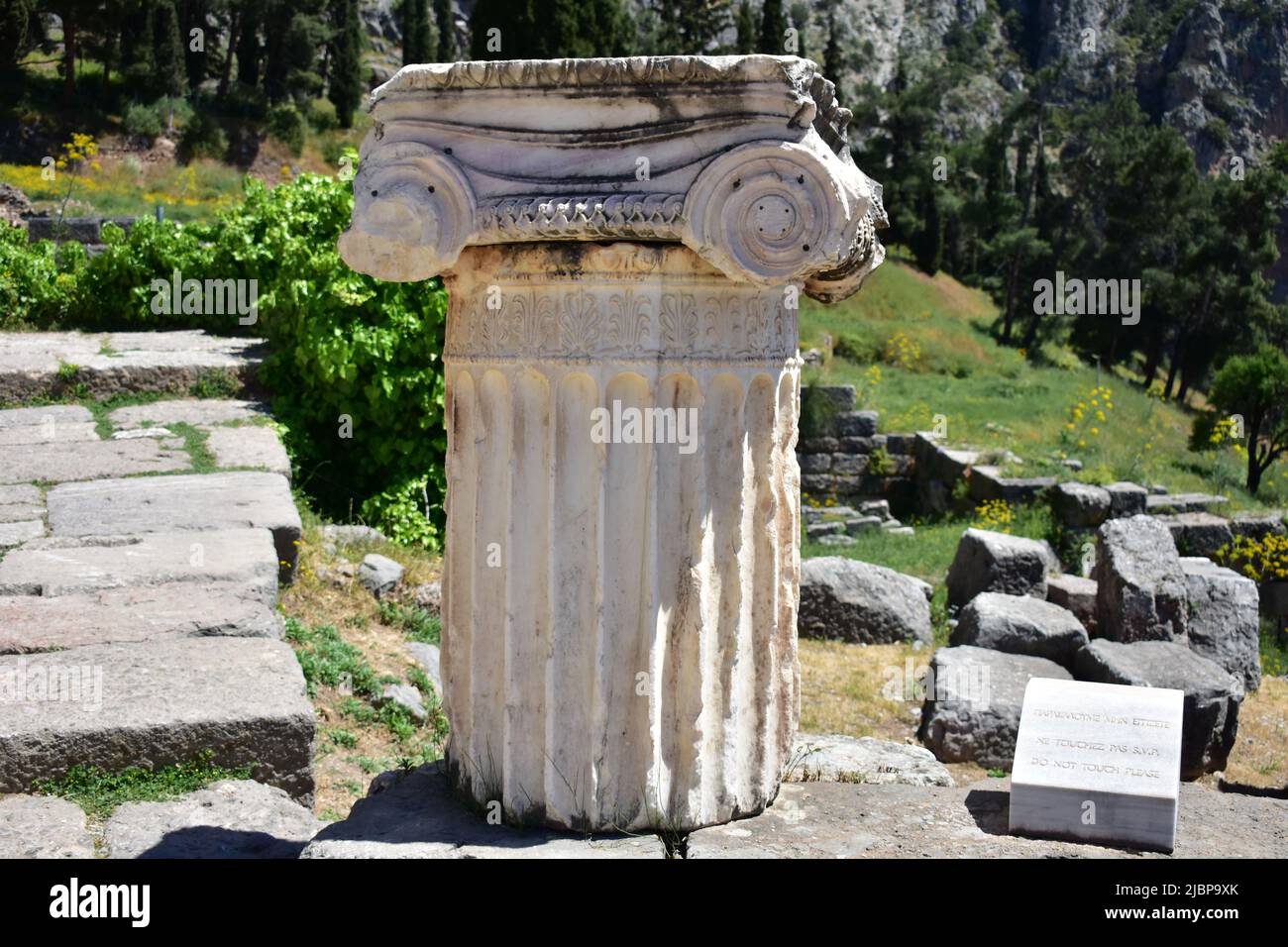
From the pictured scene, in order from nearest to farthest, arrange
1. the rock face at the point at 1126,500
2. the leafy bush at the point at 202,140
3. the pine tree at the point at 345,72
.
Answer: the rock face at the point at 1126,500
the leafy bush at the point at 202,140
the pine tree at the point at 345,72

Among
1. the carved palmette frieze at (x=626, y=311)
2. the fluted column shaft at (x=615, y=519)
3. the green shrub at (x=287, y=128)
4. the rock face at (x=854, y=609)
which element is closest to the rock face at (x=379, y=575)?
the rock face at (x=854, y=609)

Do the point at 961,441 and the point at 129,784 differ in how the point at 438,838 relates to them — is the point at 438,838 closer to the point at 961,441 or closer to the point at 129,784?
the point at 129,784

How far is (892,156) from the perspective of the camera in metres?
45.9

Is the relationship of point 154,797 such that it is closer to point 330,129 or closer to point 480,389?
point 480,389

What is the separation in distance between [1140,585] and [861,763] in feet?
14.9

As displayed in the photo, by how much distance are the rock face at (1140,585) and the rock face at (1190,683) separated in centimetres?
71

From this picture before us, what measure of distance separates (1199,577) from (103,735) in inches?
267

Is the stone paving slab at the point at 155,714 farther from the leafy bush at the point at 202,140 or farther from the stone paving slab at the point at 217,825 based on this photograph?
the leafy bush at the point at 202,140

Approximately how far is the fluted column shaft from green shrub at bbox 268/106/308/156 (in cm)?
3736

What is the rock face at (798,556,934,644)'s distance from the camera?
313 inches

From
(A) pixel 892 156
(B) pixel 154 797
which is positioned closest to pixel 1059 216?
(A) pixel 892 156

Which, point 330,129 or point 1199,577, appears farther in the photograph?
point 330,129

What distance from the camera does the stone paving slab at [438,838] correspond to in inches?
111

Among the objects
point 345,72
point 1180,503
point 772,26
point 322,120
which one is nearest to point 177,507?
point 1180,503
